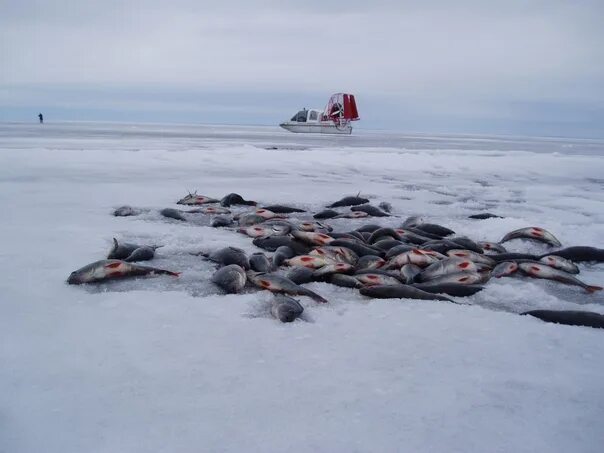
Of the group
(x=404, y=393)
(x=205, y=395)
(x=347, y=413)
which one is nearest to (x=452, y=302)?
(x=404, y=393)

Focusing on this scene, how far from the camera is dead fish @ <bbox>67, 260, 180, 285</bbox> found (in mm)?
3811

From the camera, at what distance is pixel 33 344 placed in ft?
9.00

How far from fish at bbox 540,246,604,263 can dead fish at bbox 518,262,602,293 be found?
82 centimetres

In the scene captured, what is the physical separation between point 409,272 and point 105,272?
8.27 feet

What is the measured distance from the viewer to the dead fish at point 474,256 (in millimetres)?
4555

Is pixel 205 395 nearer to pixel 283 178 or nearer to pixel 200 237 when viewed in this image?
pixel 200 237

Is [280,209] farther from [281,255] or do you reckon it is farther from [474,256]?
[474,256]

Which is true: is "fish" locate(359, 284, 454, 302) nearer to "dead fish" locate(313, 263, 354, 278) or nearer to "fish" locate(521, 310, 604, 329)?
"dead fish" locate(313, 263, 354, 278)

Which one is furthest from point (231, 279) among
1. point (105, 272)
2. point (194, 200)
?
point (194, 200)

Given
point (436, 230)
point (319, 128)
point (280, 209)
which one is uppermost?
point (436, 230)

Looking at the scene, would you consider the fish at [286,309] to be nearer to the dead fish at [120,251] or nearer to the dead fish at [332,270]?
the dead fish at [332,270]

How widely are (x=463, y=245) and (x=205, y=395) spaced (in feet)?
11.8

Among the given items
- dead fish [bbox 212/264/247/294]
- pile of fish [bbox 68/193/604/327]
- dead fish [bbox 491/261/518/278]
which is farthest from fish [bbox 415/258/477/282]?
dead fish [bbox 212/264/247/294]

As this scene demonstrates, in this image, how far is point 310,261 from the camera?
4.32m
